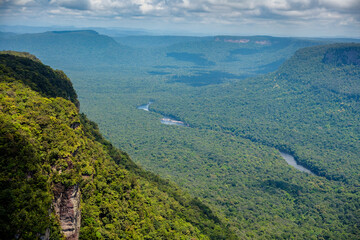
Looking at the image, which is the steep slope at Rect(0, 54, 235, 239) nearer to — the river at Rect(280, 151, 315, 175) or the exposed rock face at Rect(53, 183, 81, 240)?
the exposed rock face at Rect(53, 183, 81, 240)

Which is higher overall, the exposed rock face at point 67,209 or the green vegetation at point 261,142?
the exposed rock face at point 67,209

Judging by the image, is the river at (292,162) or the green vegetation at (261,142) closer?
the green vegetation at (261,142)

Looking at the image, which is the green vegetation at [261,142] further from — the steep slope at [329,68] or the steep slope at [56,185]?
the steep slope at [56,185]

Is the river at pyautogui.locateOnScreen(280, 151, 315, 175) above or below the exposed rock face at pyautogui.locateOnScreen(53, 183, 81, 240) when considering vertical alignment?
below

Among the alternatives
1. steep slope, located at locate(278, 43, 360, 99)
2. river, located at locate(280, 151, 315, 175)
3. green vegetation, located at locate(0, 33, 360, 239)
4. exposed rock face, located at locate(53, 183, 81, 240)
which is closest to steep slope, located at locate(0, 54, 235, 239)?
exposed rock face, located at locate(53, 183, 81, 240)

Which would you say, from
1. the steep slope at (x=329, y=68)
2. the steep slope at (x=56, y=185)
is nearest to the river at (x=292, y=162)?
the steep slope at (x=329, y=68)

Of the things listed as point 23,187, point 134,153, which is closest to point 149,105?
point 134,153

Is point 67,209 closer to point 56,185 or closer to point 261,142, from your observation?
point 56,185
